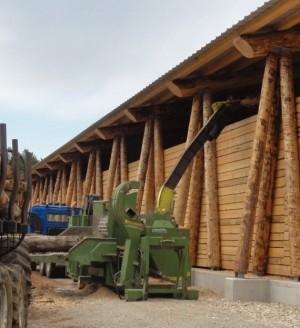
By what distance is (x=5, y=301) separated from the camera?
5426 millimetres

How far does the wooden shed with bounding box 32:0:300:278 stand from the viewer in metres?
12.3

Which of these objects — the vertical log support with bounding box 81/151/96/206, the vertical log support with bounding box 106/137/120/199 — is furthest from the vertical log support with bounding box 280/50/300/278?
the vertical log support with bounding box 81/151/96/206

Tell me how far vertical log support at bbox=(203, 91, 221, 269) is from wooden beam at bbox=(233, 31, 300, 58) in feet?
11.6

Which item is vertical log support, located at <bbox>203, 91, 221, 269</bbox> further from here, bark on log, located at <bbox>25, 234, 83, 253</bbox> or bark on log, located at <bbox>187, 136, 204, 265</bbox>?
bark on log, located at <bbox>25, 234, 83, 253</bbox>

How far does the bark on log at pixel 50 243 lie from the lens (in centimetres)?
1410

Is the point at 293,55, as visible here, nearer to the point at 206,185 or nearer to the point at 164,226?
the point at 206,185

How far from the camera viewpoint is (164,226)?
41.5ft

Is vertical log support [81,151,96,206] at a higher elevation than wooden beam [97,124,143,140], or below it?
below

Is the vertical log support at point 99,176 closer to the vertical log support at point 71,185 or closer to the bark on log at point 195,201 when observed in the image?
the vertical log support at point 71,185

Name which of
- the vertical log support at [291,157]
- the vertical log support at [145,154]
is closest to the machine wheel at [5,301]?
the vertical log support at [291,157]

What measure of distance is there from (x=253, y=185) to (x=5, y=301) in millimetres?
7952

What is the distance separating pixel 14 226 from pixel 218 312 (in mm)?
5000

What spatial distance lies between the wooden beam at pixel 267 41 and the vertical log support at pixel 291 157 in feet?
0.98

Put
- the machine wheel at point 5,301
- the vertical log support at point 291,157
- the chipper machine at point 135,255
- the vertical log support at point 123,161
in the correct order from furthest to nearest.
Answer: the vertical log support at point 123,161 → the chipper machine at point 135,255 → the vertical log support at point 291,157 → the machine wheel at point 5,301
